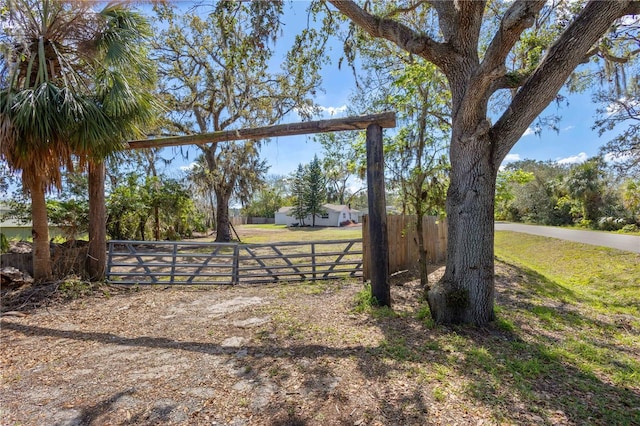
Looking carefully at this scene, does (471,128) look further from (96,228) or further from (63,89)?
(96,228)

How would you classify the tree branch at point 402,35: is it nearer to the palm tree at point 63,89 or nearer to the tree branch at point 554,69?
the tree branch at point 554,69

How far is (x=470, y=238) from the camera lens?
4.01 m

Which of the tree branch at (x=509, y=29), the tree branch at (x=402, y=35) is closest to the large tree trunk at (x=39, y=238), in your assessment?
the tree branch at (x=402, y=35)

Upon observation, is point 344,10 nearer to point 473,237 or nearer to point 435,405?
point 473,237

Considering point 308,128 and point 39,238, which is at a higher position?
point 308,128

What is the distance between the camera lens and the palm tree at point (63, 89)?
15.3ft

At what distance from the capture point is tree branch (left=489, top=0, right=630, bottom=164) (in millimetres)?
3264

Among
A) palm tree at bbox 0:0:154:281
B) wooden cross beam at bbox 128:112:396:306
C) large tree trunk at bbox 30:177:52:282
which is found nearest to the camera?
palm tree at bbox 0:0:154:281

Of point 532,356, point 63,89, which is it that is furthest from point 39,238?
point 532,356

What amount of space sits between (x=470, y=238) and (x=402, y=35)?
2.97 metres

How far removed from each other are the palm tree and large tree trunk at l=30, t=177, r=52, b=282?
1 cm

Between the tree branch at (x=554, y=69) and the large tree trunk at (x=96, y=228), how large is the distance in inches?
295

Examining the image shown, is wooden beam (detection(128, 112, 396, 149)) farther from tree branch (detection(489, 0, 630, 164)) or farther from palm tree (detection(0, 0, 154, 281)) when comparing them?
tree branch (detection(489, 0, 630, 164))

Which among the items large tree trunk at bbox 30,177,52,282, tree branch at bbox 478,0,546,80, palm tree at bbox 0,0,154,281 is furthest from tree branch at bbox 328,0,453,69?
large tree trunk at bbox 30,177,52,282
